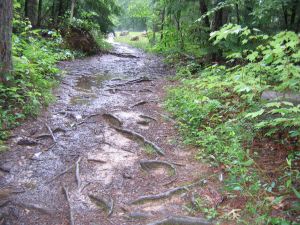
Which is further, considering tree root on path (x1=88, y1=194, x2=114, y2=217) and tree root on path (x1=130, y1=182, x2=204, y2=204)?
tree root on path (x1=130, y1=182, x2=204, y2=204)

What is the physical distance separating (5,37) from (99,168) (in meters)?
3.75

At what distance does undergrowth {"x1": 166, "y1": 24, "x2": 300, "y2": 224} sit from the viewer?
4141 millimetres

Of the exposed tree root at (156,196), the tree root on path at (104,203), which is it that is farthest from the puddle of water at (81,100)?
the exposed tree root at (156,196)

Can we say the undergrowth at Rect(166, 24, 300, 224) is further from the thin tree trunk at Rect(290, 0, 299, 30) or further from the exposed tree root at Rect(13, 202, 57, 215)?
the thin tree trunk at Rect(290, 0, 299, 30)

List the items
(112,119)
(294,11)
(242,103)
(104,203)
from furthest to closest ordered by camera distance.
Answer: (294,11)
(112,119)
(242,103)
(104,203)

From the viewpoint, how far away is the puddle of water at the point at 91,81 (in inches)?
410

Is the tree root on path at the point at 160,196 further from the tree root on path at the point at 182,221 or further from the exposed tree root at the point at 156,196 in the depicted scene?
the tree root on path at the point at 182,221

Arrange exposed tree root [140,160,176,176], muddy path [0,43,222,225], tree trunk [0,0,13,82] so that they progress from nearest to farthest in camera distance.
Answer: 1. muddy path [0,43,222,225]
2. exposed tree root [140,160,176,176]
3. tree trunk [0,0,13,82]

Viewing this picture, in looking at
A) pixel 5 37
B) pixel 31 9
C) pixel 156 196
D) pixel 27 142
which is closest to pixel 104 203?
pixel 156 196

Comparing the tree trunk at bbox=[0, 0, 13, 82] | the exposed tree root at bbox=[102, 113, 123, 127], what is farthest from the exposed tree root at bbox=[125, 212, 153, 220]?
the tree trunk at bbox=[0, 0, 13, 82]

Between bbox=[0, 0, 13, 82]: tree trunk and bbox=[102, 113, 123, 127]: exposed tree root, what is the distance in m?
2.55

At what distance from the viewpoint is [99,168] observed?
221 inches

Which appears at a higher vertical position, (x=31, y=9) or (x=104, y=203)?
(x=31, y=9)

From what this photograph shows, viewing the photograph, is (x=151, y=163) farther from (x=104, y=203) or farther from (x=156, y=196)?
(x=104, y=203)
